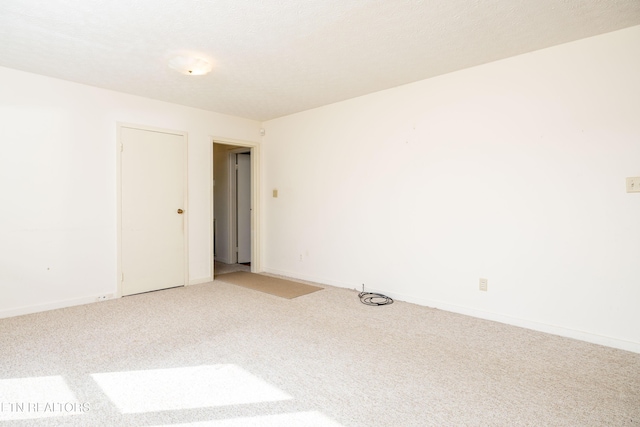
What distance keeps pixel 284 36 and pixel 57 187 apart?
111 inches

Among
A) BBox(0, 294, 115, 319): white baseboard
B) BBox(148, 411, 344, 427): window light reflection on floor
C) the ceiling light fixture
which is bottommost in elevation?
BBox(148, 411, 344, 427): window light reflection on floor

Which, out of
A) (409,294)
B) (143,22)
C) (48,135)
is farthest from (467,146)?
(48,135)

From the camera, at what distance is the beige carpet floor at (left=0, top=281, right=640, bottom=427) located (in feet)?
5.80

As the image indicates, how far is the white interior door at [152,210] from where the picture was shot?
4.02 meters

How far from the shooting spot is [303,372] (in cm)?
221

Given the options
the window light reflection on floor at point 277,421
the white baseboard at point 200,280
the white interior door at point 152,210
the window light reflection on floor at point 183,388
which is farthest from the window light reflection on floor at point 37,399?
the white baseboard at point 200,280

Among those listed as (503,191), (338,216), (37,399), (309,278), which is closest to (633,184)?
(503,191)

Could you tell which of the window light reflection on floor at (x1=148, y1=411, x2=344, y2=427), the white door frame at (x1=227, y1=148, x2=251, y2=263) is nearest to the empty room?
the window light reflection on floor at (x1=148, y1=411, x2=344, y2=427)

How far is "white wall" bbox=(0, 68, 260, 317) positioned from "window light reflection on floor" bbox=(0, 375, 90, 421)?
168 centimetres

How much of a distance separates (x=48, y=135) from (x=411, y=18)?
141 inches

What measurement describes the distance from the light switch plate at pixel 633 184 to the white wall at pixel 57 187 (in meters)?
4.70

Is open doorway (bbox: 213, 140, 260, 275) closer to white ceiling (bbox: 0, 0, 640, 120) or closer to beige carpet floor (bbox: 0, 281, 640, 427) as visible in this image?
white ceiling (bbox: 0, 0, 640, 120)

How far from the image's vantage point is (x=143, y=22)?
2402 mm

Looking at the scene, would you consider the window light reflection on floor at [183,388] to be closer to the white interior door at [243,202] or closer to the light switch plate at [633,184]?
the light switch plate at [633,184]
